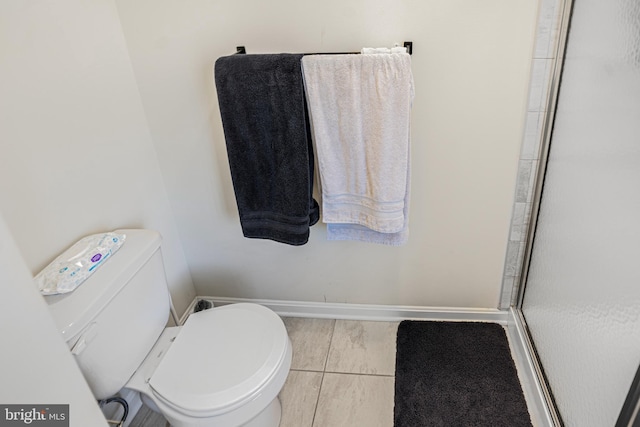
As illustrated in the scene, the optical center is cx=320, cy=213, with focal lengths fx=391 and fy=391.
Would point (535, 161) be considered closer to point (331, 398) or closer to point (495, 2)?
point (495, 2)

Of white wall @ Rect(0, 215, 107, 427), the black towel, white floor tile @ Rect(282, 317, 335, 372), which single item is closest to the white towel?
the black towel

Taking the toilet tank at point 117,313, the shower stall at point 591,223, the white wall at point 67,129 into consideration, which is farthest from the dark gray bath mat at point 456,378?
the white wall at point 67,129

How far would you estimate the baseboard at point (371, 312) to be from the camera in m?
1.79

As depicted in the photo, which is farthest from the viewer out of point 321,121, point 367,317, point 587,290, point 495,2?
point 367,317

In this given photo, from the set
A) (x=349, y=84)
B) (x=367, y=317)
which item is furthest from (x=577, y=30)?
(x=367, y=317)

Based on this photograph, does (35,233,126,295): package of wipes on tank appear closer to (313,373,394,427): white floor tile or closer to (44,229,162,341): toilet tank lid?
(44,229,162,341): toilet tank lid

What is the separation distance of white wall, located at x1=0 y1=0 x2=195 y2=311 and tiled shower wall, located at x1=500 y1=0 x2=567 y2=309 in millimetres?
1419

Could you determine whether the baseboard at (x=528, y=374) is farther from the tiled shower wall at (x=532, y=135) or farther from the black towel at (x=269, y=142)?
the black towel at (x=269, y=142)

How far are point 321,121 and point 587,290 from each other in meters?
0.93

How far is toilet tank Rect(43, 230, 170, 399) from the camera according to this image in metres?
0.99

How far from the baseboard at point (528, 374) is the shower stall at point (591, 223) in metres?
0.01

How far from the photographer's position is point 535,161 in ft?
4.63

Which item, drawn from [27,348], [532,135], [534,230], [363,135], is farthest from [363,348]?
[27,348]

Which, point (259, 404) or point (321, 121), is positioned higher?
point (321, 121)
